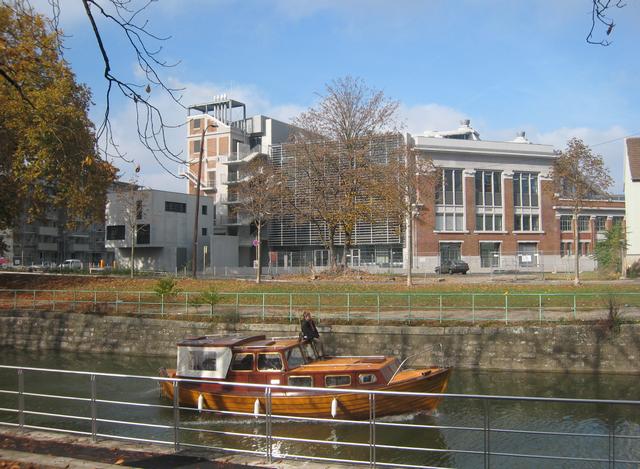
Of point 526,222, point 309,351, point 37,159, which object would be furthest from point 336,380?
point 526,222

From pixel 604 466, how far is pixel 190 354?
452 inches

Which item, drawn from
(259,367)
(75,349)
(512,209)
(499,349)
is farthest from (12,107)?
(512,209)

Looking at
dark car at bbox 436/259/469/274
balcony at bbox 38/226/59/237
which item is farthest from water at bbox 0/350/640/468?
balcony at bbox 38/226/59/237

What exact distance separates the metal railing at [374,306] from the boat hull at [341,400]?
7871 mm

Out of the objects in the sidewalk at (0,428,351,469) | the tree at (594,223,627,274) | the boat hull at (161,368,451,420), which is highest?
the tree at (594,223,627,274)

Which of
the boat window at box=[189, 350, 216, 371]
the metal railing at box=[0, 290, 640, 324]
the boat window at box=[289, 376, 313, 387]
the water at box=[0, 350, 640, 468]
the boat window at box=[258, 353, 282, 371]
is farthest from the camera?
the metal railing at box=[0, 290, 640, 324]

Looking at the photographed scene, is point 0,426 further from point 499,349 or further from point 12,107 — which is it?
point 12,107

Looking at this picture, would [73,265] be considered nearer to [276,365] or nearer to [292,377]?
[276,365]

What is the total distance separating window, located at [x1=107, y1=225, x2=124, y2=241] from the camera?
64.9 metres

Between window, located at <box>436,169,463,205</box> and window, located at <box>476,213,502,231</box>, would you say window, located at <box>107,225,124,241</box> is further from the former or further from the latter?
window, located at <box>476,213,502,231</box>

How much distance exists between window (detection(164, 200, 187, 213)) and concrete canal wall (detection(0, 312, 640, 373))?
39.8 m

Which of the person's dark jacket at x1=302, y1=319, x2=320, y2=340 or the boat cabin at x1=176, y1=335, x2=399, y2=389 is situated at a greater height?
the person's dark jacket at x1=302, y1=319, x2=320, y2=340

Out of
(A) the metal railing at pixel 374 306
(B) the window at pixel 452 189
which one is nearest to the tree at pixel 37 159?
(A) the metal railing at pixel 374 306

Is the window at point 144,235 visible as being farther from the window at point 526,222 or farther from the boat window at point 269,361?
the boat window at point 269,361
